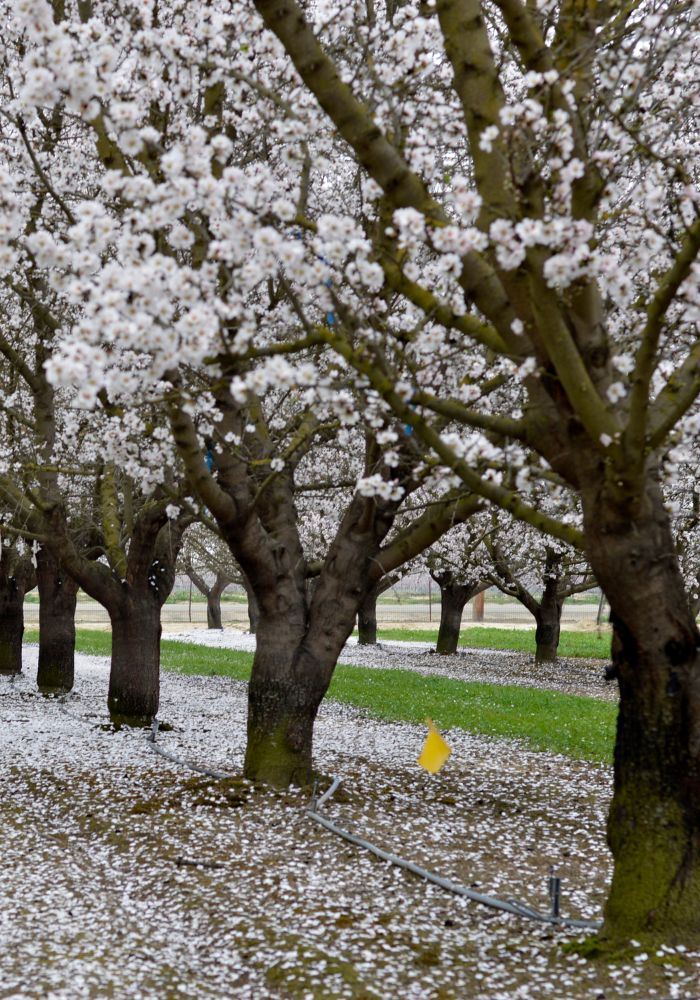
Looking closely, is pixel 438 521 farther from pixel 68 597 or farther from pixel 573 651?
pixel 573 651

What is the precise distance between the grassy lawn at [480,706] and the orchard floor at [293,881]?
210cm

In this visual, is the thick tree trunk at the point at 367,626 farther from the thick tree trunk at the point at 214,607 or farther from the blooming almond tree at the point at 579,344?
the blooming almond tree at the point at 579,344

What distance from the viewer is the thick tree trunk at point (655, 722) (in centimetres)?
546

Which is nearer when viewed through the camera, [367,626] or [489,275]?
[489,275]

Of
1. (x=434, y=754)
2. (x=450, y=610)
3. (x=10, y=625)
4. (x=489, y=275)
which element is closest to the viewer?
(x=489, y=275)

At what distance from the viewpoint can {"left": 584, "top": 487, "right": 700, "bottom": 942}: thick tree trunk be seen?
5.46m

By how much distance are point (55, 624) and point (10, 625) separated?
418 cm

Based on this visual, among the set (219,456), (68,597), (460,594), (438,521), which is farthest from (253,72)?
(460,594)

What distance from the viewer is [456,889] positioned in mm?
6785

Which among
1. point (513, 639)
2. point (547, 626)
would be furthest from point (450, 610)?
point (513, 639)

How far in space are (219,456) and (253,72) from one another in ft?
11.5

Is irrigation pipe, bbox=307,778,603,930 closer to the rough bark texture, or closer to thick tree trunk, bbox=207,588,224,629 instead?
the rough bark texture

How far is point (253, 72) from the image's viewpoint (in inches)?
295

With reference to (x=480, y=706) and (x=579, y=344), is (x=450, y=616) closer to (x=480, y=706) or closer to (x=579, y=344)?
(x=480, y=706)
